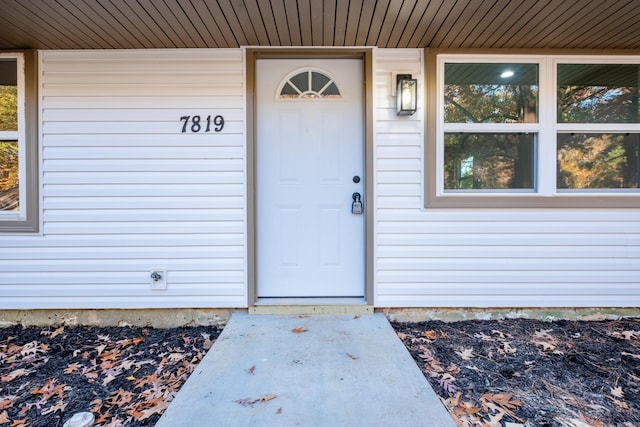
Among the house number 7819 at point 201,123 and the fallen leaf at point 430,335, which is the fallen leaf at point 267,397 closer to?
the fallen leaf at point 430,335

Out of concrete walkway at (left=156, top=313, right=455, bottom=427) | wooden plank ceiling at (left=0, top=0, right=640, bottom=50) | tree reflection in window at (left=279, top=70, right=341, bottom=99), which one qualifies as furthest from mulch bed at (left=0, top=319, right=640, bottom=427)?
wooden plank ceiling at (left=0, top=0, right=640, bottom=50)

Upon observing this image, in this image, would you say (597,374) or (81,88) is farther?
(81,88)

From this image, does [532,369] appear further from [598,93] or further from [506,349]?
[598,93]

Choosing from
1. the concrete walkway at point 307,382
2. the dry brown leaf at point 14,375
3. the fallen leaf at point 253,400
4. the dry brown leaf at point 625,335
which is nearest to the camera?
the concrete walkway at point 307,382

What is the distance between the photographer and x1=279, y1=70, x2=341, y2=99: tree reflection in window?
287 cm

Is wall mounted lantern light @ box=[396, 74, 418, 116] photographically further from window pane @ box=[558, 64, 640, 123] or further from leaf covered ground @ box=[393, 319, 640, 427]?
leaf covered ground @ box=[393, 319, 640, 427]

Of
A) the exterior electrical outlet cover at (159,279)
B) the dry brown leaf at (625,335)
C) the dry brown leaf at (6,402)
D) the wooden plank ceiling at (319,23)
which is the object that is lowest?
the dry brown leaf at (6,402)

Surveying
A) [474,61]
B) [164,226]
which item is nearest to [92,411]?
[164,226]

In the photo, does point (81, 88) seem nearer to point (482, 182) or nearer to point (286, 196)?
point (286, 196)

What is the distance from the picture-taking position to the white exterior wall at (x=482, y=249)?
284 centimetres

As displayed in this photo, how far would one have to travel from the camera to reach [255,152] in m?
2.84

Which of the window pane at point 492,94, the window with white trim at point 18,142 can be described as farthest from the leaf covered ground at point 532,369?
the window with white trim at point 18,142

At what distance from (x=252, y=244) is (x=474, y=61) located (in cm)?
245

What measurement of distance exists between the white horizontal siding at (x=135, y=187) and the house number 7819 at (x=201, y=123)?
0.14ft
